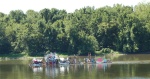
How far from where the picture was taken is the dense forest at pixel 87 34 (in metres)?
122

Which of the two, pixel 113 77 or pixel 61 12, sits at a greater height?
pixel 61 12

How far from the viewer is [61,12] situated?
16462cm

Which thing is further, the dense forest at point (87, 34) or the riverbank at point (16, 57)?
the dense forest at point (87, 34)

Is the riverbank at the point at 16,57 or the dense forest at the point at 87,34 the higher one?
the dense forest at the point at 87,34

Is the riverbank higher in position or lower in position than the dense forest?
lower

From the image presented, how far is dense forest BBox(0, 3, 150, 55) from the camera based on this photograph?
402 feet

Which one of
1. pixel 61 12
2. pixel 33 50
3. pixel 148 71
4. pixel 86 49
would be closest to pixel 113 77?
pixel 148 71

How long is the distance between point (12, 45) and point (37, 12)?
135 feet

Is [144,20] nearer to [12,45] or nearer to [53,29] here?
[53,29]

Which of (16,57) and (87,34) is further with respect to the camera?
(87,34)

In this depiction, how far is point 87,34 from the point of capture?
129m

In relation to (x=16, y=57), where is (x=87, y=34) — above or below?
above

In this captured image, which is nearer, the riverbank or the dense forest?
the riverbank

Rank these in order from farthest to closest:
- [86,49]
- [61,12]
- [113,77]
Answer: [61,12] → [86,49] → [113,77]
